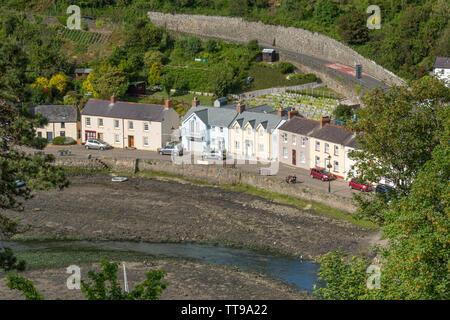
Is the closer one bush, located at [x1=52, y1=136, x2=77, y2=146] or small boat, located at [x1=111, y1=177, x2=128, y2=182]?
small boat, located at [x1=111, y1=177, x2=128, y2=182]

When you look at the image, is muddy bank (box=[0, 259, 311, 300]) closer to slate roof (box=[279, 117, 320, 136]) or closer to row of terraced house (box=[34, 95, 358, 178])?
row of terraced house (box=[34, 95, 358, 178])

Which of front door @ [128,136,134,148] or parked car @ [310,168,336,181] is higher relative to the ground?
front door @ [128,136,134,148]

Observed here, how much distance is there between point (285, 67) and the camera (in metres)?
69.3

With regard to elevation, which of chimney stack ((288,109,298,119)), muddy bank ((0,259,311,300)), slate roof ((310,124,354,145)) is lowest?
muddy bank ((0,259,311,300))

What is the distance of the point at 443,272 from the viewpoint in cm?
2189

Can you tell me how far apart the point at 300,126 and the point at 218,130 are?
7.24m

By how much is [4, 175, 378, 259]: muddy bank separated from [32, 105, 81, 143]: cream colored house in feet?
32.8

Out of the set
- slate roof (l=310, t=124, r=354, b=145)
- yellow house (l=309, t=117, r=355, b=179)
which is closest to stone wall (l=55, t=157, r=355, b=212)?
yellow house (l=309, t=117, r=355, b=179)

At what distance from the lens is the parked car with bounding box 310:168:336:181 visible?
4841cm

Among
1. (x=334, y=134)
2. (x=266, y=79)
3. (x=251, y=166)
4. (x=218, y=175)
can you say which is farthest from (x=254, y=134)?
(x=266, y=79)

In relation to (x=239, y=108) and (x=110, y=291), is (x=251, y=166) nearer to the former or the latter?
(x=239, y=108)

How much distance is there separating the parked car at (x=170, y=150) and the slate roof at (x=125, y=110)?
2525mm
